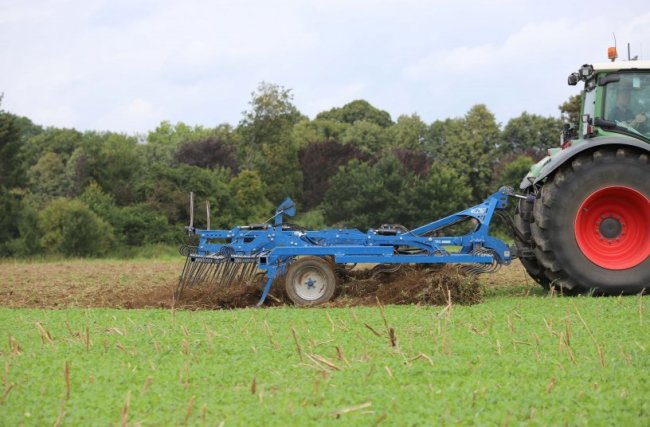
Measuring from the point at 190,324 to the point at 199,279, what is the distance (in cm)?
270

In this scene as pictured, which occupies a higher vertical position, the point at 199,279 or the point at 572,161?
the point at 572,161

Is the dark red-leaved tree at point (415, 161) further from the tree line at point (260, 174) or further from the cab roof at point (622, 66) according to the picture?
the cab roof at point (622, 66)

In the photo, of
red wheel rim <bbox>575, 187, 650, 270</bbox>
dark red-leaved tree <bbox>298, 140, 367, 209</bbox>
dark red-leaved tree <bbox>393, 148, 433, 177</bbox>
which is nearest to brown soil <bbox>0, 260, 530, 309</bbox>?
red wheel rim <bbox>575, 187, 650, 270</bbox>

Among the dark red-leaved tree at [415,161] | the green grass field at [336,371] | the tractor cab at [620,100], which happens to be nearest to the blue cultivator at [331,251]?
the tractor cab at [620,100]

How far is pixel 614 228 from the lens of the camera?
28.1 ft

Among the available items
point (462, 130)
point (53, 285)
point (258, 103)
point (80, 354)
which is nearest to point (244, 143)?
point (258, 103)

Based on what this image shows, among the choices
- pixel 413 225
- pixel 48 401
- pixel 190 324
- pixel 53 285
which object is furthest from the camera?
pixel 413 225

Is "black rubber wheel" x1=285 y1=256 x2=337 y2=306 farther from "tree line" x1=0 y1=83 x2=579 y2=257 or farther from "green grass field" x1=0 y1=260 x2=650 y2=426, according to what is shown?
"tree line" x1=0 y1=83 x2=579 y2=257

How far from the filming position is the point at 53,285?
11344 millimetres

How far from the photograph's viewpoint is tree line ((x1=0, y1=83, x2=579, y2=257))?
2822 centimetres

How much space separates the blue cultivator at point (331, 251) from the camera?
8406 millimetres

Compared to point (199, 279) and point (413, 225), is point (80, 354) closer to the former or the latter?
point (199, 279)

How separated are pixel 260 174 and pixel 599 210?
95.1 ft

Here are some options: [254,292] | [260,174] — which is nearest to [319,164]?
[260,174]
